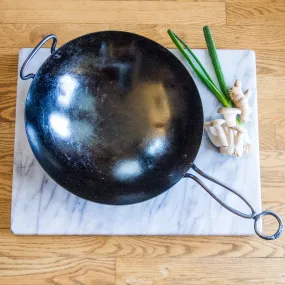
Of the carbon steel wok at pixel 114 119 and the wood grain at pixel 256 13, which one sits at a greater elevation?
the wood grain at pixel 256 13

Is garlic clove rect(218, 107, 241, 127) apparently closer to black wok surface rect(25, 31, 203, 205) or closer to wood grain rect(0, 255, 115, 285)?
black wok surface rect(25, 31, 203, 205)

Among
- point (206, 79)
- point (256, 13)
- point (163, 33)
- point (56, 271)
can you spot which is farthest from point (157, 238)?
point (256, 13)

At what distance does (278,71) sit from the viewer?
992mm

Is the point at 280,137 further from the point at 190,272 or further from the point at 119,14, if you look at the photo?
the point at 119,14

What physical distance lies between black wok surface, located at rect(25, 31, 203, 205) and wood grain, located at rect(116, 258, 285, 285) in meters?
0.23

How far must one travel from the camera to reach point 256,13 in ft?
3.38

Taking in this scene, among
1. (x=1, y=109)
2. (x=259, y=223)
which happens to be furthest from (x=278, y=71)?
(x=1, y=109)

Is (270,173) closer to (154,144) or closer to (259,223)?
(259,223)

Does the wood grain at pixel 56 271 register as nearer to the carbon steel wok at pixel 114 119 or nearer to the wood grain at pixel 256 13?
the carbon steel wok at pixel 114 119

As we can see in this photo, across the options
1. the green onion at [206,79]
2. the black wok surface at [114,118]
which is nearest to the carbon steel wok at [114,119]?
the black wok surface at [114,118]

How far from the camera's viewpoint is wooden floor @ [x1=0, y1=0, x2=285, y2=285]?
902mm

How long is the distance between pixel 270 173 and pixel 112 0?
56 cm

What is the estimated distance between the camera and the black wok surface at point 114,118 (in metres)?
0.74

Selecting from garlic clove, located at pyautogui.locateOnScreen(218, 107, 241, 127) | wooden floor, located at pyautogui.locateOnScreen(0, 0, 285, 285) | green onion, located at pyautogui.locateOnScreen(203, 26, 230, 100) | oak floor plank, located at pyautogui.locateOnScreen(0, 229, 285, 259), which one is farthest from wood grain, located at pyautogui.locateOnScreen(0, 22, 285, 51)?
oak floor plank, located at pyautogui.locateOnScreen(0, 229, 285, 259)
